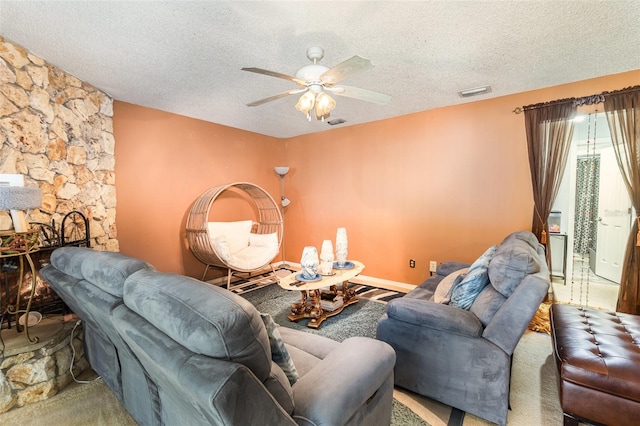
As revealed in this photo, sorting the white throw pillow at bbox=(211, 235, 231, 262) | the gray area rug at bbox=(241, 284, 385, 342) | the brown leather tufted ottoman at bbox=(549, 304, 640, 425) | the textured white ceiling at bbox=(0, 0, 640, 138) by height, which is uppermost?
the textured white ceiling at bbox=(0, 0, 640, 138)

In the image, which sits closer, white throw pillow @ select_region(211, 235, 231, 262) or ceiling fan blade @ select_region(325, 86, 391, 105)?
ceiling fan blade @ select_region(325, 86, 391, 105)

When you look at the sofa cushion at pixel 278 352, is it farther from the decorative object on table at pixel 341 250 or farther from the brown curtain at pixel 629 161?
the brown curtain at pixel 629 161

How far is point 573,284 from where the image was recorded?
3328mm

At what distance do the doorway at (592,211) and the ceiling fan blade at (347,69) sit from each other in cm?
263

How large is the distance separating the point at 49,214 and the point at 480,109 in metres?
4.54

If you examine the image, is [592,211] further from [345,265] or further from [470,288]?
[345,265]

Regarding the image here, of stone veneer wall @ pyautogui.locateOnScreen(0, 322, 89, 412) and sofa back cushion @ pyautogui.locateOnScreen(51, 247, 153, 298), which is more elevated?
sofa back cushion @ pyautogui.locateOnScreen(51, 247, 153, 298)

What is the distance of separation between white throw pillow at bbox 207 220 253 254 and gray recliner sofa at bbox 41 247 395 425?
2.51 meters

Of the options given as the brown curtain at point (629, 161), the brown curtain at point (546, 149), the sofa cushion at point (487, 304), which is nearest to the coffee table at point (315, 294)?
the sofa cushion at point (487, 304)

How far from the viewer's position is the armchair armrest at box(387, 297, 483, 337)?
5.26 feet

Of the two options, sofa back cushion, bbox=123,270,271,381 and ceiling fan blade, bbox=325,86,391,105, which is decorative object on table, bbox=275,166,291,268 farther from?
sofa back cushion, bbox=123,270,271,381

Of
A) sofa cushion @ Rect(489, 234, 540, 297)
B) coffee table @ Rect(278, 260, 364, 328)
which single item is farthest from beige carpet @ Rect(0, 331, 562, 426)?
coffee table @ Rect(278, 260, 364, 328)

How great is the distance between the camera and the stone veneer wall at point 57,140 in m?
2.18

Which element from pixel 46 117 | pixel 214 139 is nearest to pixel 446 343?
pixel 46 117
